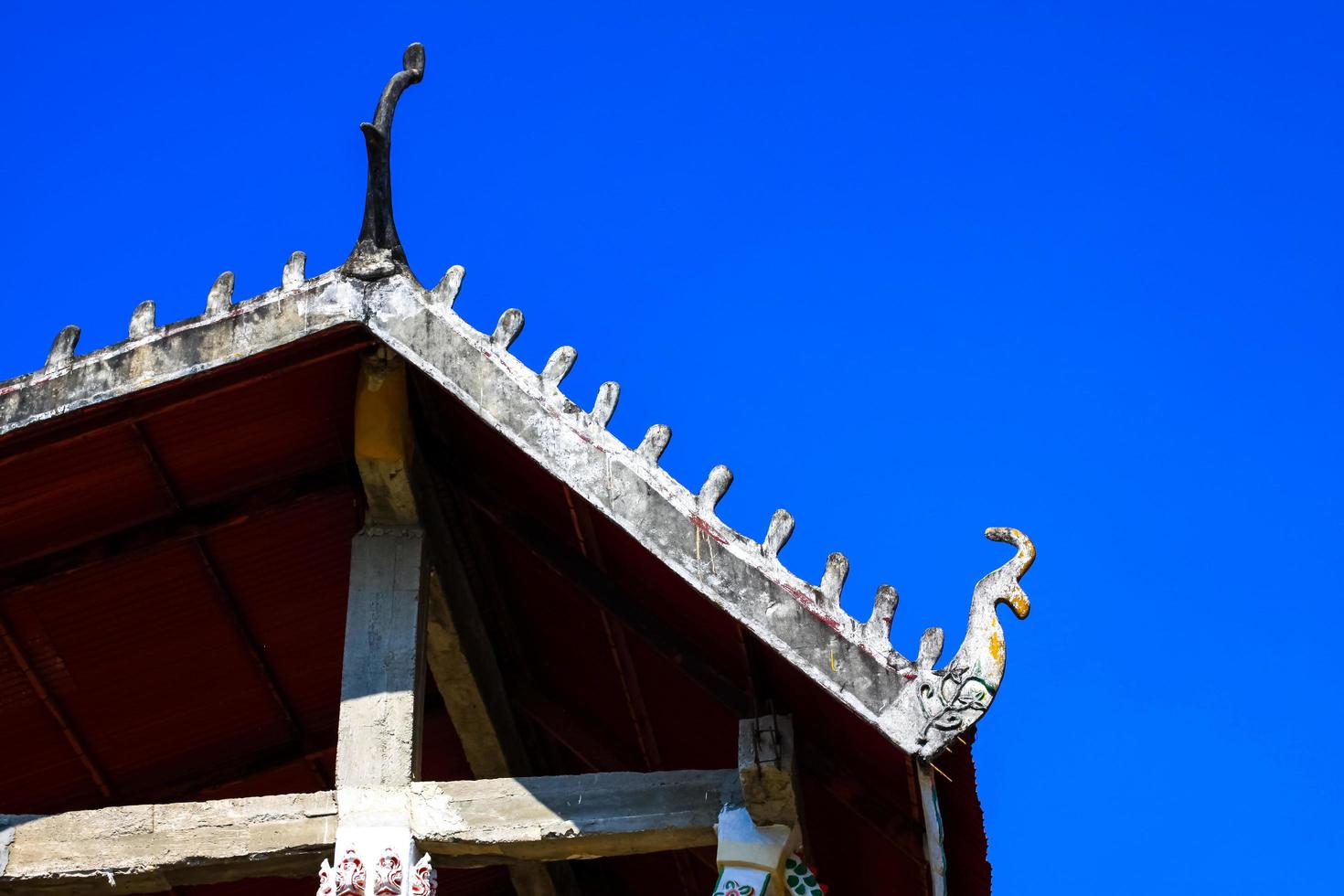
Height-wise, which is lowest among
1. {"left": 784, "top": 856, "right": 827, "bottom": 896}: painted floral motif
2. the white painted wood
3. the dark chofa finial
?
{"left": 784, "top": 856, "right": 827, "bottom": 896}: painted floral motif

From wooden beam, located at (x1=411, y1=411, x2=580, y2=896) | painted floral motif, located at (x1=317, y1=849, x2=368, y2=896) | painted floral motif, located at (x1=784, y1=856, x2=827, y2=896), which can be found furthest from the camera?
wooden beam, located at (x1=411, y1=411, x2=580, y2=896)

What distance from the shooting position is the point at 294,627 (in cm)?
960

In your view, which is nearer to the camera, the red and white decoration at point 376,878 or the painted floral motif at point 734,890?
the painted floral motif at point 734,890

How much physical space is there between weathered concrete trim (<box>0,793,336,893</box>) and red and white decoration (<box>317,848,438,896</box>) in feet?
0.64

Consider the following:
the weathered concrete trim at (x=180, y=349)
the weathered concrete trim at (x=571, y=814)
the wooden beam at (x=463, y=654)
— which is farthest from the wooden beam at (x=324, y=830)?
the weathered concrete trim at (x=180, y=349)

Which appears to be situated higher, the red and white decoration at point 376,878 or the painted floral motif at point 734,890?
the red and white decoration at point 376,878

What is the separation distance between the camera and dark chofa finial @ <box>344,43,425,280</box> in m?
8.05

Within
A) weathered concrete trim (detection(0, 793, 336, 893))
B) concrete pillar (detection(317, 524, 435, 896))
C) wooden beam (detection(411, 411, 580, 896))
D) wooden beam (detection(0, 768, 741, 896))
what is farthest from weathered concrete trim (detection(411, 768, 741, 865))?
wooden beam (detection(411, 411, 580, 896))

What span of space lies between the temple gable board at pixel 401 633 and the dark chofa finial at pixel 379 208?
1cm

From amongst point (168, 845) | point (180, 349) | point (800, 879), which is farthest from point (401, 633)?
point (800, 879)

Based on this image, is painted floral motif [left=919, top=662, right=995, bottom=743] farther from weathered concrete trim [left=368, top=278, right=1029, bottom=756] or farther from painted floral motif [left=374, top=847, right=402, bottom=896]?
painted floral motif [left=374, top=847, right=402, bottom=896]

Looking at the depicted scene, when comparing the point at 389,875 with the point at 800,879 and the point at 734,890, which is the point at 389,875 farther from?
the point at 800,879

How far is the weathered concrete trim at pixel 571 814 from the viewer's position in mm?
7773

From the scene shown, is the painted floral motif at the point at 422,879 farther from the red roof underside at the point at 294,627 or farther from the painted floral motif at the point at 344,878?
the red roof underside at the point at 294,627
